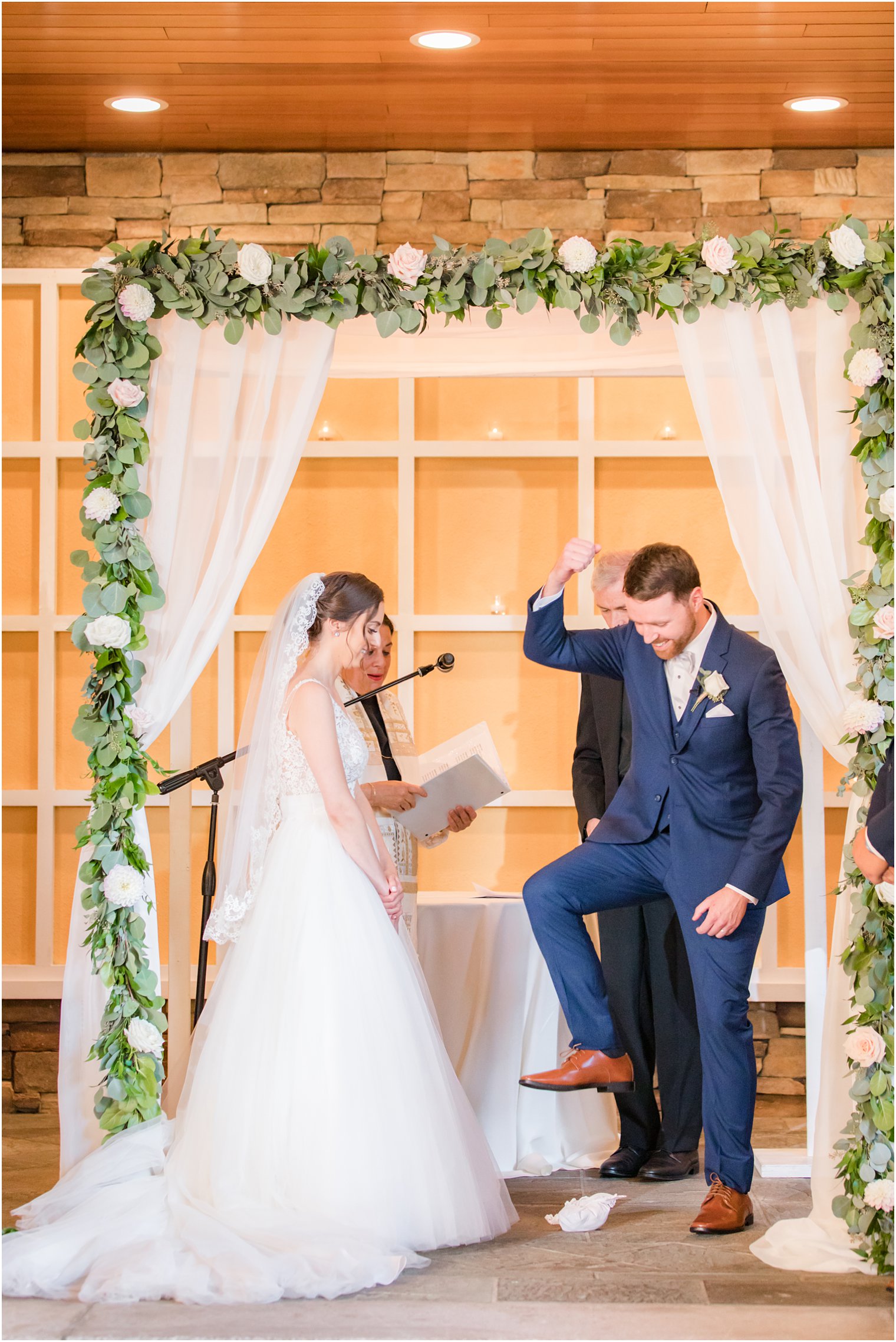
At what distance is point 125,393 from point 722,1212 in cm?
291

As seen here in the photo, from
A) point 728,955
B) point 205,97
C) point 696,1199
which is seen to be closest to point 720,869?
point 728,955

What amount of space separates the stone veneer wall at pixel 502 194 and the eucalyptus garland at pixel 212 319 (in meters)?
1.52

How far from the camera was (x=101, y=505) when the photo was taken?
3.94 m

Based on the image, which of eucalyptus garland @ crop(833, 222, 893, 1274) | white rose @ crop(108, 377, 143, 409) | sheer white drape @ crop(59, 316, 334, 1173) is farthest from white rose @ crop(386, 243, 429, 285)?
eucalyptus garland @ crop(833, 222, 893, 1274)

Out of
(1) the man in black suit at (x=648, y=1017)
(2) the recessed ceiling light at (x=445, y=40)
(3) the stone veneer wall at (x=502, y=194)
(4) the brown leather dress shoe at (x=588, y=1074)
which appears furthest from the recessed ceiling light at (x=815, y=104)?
(4) the brown leather dress shoe at (x=588, y=1074)

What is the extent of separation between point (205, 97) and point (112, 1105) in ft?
11.3

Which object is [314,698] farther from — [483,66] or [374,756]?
[483,66]

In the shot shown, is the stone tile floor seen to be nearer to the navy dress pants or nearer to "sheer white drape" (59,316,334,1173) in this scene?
the navy dress pants

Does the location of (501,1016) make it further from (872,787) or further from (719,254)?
(719,254)

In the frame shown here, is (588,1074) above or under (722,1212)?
above

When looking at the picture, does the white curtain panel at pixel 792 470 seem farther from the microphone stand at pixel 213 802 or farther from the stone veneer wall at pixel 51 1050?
the stone veneer wall at pixel 51 1050

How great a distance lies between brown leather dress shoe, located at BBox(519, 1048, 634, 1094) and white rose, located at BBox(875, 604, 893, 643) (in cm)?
144

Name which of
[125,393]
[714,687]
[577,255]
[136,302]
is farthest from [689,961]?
[136,302]

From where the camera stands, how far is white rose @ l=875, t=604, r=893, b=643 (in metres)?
3.59
